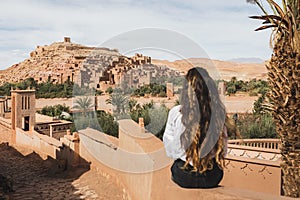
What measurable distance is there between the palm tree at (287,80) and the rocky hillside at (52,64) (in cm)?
4520

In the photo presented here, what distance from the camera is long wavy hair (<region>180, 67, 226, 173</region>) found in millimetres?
2408

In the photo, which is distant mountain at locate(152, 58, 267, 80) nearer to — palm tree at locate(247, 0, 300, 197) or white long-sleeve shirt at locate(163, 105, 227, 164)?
white long-sleeve shirt at locate(163, 105, 227, 164)

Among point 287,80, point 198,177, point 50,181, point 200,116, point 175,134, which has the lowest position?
point 50,181

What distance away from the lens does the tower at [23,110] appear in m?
16.2

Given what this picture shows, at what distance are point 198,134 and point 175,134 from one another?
0.22 metres

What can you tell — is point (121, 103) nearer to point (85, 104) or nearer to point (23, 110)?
point (85, 104)

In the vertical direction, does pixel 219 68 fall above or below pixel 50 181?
above

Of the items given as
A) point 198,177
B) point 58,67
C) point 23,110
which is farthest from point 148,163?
point 58,67

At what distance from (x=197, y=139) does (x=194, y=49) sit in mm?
2102

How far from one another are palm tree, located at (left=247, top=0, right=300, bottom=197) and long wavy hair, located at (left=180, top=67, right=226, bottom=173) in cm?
162

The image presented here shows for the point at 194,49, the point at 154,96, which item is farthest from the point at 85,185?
the point at 154,96

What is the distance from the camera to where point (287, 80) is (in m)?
3.81

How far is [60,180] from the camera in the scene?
10523 mm

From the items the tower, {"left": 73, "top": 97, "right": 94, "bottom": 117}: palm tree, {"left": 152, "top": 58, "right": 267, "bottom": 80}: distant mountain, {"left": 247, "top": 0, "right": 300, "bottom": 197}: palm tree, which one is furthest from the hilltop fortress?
{"left": 247, "top": 0, "right": 300, "bottom": 197}: palm tree
